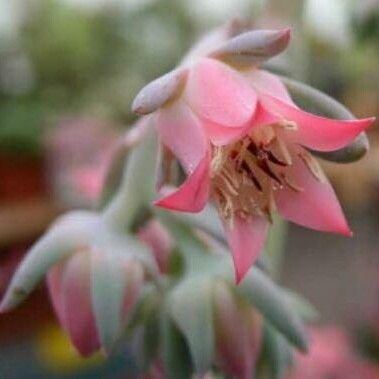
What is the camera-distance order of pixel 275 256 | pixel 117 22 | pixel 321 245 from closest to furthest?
pixel 275 256, pixel 321 245, pixel 117 22

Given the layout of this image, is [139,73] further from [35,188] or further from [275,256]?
[275,256]

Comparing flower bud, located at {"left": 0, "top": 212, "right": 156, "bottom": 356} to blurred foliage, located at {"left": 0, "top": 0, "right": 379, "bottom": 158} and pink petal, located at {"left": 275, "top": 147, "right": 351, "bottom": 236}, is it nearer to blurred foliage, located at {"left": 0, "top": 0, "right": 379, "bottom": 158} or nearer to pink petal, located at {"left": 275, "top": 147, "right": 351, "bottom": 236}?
pink petal, located at {"left": 275, "top": 147, "right": 351, "bottom": 236}

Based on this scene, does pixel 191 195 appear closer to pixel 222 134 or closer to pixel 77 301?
pixel 222 134

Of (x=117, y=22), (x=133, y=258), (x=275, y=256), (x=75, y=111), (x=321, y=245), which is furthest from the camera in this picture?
(x=117, y=22)

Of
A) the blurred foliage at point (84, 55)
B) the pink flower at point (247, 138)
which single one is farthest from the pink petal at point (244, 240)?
the blurred foliage at point (84, 55)

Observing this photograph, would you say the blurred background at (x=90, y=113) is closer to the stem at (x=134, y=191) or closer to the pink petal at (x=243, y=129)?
the stem at (x=134, y=191)

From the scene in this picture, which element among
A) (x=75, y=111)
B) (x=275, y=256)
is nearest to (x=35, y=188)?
(x=75, y=111)
